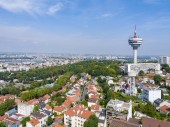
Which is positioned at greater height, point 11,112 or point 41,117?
point 41,117

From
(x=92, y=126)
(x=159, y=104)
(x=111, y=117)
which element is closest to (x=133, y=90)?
(x=159, y=104)

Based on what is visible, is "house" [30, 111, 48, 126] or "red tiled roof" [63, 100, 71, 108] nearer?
"house" [30, 111, 48, 126]

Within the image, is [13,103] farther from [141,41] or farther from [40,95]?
[141,41]

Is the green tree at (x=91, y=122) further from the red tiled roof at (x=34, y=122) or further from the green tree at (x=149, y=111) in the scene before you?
the green tree at (x=149, y=111)

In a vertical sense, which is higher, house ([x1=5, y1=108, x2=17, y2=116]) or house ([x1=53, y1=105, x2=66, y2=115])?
house ([x1=53, y1=105, x2=66, y2=115])

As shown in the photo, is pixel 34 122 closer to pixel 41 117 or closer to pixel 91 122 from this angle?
pixel 41 117

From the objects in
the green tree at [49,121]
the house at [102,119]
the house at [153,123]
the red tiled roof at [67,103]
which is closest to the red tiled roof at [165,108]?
the house at [153,123]

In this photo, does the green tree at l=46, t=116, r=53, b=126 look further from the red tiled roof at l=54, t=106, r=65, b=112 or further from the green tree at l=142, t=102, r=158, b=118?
the green tree at l=142, t=102, r=158, b=118

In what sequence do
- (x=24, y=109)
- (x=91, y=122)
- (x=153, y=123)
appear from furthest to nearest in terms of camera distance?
1. (x=24, y=109)
2. (x=153, y=123)
3. (x=91, y=122)

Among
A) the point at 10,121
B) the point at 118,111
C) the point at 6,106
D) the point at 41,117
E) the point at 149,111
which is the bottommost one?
the point at 10,121

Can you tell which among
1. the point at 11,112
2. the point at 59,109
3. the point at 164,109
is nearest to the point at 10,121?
the point at 11,112

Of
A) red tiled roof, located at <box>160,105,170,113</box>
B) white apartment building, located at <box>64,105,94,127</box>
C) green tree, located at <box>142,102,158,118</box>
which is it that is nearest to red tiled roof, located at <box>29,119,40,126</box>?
white apartment building, located at <box>64,105,94,127</box>
